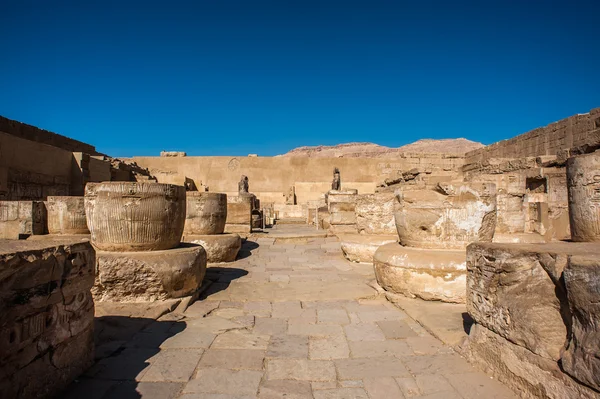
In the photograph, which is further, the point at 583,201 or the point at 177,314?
the point at 583,201

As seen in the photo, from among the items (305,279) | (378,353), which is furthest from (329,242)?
(378,353)

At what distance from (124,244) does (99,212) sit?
0.42 m

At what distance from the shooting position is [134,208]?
12.9ft

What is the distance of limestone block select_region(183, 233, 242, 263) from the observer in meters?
6.38

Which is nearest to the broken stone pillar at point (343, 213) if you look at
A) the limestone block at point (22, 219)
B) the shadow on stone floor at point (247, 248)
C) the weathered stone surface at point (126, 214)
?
the shadow on stone floor at point (247, 248)

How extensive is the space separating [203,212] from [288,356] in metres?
4.43

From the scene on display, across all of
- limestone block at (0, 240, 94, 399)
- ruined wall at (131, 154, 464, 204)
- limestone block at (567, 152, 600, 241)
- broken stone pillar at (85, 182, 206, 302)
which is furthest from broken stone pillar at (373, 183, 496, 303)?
ruined wall at (131, 154, 464, 204)

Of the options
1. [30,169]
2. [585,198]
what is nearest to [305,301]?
[585,198]

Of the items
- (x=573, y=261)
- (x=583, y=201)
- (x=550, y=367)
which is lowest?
(x=550, y=367)

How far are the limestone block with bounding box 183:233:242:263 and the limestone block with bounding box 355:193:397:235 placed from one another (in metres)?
2.55

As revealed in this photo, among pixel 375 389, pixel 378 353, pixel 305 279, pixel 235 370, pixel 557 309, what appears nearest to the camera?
pixel 557 309

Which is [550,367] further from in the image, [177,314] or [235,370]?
[177,314]

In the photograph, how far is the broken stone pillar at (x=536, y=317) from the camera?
5.65 feet

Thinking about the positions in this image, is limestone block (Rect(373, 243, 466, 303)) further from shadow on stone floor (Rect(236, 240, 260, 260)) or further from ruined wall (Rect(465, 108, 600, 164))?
ruined wall (Rect(465, 108, 600, 164))
